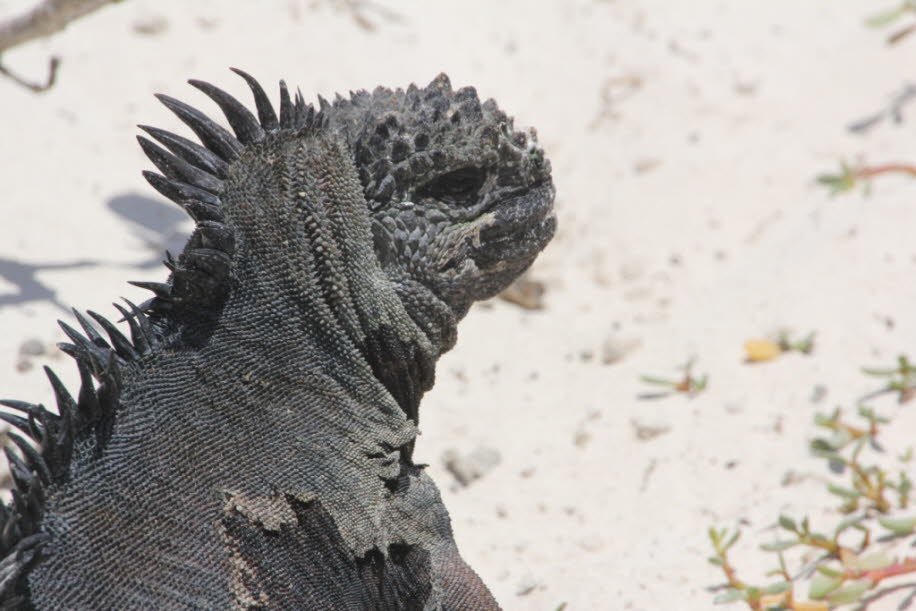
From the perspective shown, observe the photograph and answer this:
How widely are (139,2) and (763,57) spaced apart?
418 cm

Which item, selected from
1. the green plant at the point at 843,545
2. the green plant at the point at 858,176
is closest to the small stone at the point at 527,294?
the green plant at the point at 858,176

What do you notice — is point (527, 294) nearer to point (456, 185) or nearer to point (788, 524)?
point (788, 524)

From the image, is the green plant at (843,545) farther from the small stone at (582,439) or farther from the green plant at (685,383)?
the small stone at (582,439)

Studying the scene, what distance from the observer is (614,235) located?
650 cm

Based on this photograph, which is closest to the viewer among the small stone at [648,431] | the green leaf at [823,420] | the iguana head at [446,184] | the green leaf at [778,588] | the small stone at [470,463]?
the iguana head at [446,184]

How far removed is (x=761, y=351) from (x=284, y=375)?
309 cm

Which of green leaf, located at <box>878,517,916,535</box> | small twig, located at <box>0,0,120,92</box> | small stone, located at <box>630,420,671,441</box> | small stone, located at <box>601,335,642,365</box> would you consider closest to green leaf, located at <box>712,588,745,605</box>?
green leaf, located at <box>878,517,916,535</box>

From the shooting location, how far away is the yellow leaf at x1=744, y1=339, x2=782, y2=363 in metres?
5.14

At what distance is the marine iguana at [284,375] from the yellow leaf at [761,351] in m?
2.37

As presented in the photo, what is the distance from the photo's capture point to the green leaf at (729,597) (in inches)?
142

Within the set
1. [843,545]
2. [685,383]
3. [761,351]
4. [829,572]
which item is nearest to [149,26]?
[685,383]

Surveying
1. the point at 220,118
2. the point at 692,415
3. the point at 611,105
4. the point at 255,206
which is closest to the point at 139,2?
the point at 220,118

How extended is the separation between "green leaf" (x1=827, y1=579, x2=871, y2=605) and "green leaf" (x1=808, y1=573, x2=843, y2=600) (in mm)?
19

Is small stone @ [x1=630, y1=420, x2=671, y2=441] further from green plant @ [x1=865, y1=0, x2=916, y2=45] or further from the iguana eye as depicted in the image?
green plant @ [x1=865, y1=0, x2=916, y2=45]
